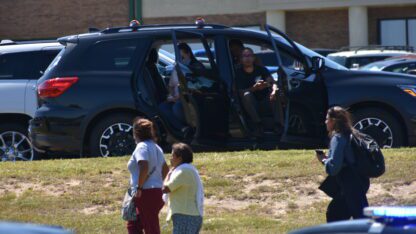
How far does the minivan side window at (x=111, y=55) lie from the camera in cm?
1209

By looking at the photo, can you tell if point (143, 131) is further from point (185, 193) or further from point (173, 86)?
point (173, 86)

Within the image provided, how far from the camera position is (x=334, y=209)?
8469 mm

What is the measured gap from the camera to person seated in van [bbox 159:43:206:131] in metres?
11.8

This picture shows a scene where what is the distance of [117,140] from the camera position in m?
11.9

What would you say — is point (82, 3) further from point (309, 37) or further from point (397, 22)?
point (397, 22)

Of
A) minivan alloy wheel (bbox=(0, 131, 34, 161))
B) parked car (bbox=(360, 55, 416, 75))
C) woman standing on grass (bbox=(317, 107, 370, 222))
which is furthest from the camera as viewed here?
parked car (bbox=(360, 55, 416, 75))

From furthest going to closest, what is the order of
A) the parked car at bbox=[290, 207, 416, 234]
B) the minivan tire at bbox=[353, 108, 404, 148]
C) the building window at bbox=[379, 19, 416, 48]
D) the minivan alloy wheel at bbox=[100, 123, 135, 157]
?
the building window at bbox=[379, 19, 416, 48] < the minivan tire at bbox=[353, 108, 404, 148] < the minivan alloy wheel at bbox=[100, 123, 135, 157] < the parked car at bbox=[290, 207, 416, 234]

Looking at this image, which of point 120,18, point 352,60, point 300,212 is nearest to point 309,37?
point 120,18

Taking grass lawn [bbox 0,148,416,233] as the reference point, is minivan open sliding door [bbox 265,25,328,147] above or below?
above

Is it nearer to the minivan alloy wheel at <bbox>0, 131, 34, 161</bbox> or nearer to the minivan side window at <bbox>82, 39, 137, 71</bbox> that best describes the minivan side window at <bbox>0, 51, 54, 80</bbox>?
the minivan alloy wheel at <bbox>0, 131, 34, 161</bbox>

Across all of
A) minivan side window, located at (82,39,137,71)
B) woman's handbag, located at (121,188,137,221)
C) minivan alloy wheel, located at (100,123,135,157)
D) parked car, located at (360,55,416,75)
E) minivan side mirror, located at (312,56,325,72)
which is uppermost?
minivan side window, located at (82,39,137,71)

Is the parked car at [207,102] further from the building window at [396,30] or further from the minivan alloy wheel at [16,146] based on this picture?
the building window at [396,30]

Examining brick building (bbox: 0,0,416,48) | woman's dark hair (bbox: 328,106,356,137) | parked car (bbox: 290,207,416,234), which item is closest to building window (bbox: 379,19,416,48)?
brick building (bbox: 0,0,416,48)

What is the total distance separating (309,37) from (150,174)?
30.0 metres
